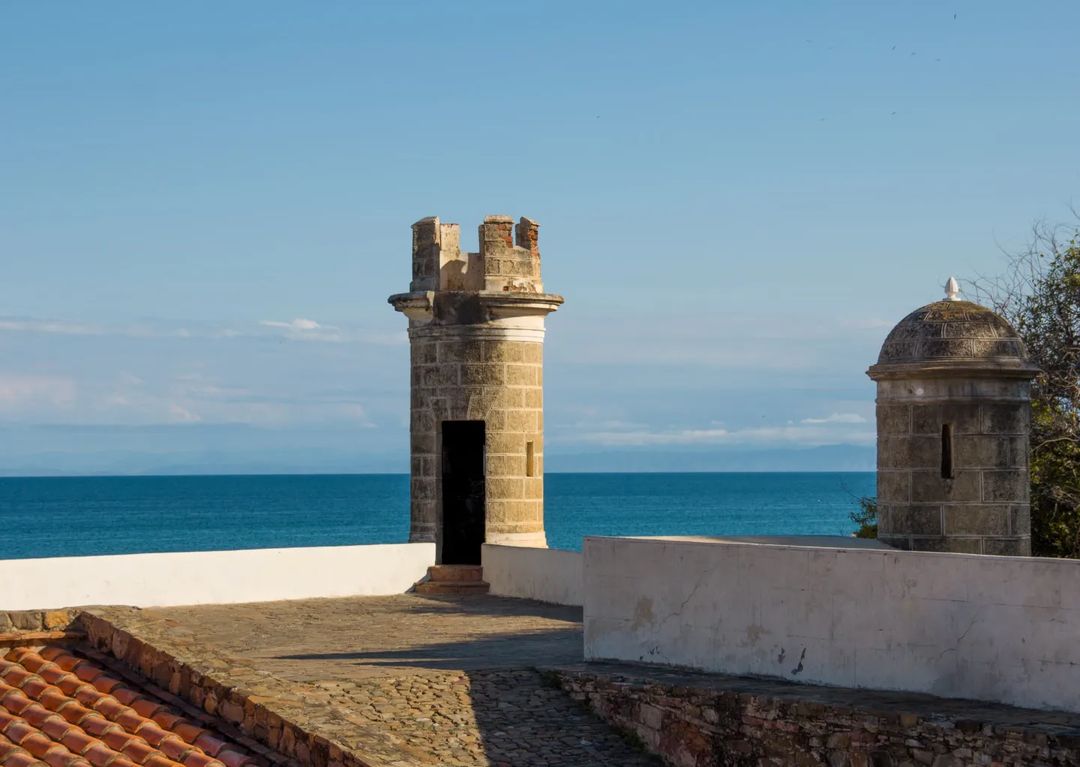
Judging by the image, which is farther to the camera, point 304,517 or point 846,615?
point 304,517

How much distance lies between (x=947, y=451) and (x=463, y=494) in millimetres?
7771

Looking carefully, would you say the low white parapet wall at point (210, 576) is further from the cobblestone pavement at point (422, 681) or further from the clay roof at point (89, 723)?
the clay roof at point (89, 723)

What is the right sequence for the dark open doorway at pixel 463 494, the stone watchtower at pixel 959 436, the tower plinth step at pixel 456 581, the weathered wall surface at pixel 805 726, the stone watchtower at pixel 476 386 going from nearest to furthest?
1. the weathered wall surface at pixel 805 726
2. the stone watchtower at pixel 959 436
3. the tower plinth step at pixel 456 581
4. the stone watchtower at pixel 476 386
5. the dark open doorway at pixel 463 494

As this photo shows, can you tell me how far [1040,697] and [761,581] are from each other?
2498 mm

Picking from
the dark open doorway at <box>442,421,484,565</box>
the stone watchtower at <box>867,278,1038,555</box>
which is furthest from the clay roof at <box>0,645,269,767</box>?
the dark open doorway at <box>442,421,484,565</box>

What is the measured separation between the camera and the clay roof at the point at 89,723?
1104cm

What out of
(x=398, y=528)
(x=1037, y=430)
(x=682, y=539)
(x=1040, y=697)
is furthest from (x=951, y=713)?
(x=398, y=528)

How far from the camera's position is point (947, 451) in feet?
48.5

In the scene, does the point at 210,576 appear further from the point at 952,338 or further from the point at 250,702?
the point at 952,338

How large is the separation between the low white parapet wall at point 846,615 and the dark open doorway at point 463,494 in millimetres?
7019

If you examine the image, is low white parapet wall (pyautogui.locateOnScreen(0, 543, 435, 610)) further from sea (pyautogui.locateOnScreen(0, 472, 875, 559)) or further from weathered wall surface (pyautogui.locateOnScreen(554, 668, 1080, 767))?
sea (pyautogui.locateOnScreen(0, 472, 875, 559))

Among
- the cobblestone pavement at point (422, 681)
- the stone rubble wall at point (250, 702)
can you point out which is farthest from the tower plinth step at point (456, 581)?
the stone rubble wall at point (250, 702)

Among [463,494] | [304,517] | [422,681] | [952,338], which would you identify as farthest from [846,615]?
[304,517]

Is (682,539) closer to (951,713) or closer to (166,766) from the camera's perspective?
(951,713)
